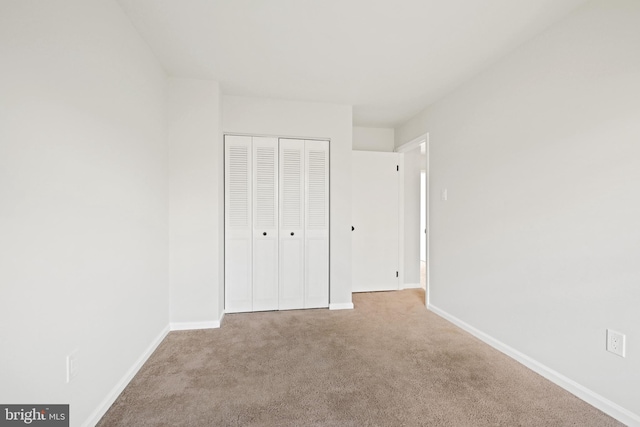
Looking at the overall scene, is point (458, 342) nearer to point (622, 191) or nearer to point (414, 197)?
point (622, 191)

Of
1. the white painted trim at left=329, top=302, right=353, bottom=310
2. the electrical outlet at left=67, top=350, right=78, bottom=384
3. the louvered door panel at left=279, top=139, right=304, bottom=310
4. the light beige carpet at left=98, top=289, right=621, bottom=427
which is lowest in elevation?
the light beige carpet at left=98, top=289, right=621, bottom=427

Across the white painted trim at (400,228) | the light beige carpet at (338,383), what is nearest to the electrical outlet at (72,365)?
the light beige carpet at (338,383)

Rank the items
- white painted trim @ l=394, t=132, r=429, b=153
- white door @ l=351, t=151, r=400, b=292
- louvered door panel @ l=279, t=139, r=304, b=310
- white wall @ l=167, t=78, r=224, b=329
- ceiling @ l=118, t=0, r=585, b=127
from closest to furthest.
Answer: ceiling @ l=118, t=0, r=585, b=127 → white wall @ l=167, t=78, r=224, b=329 → louvered door panel @ l=279, t=139, r=304, b=310 → white painted trim @ l=394, t=132, r=429, b=153 → white door @ l=351, t=151, r=400, b=292

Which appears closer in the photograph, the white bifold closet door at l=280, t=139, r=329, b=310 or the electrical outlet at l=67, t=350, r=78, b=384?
the electrical outlet at l=67, t=350, r=78, b=384

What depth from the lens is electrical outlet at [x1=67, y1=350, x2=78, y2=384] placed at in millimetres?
1323

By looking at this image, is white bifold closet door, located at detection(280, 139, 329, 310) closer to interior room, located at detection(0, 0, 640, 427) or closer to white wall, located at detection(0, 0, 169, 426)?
interior room, located at detection(0, 0, 640, 427)

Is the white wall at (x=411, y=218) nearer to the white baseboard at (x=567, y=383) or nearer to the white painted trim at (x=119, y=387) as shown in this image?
the white baseboard at (x=567, y=383)

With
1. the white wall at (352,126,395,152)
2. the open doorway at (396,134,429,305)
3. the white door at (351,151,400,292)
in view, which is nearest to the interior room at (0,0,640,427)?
the white door at (351,151,400,292)

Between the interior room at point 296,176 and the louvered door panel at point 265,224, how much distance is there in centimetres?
3

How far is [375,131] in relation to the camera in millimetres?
4352

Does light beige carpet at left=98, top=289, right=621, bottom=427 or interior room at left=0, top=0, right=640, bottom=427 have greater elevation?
interior room at left=0, top=0, right=640, bottom=427

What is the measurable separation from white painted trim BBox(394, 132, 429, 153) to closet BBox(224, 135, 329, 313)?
1.26 meters

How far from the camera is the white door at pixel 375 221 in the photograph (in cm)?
398

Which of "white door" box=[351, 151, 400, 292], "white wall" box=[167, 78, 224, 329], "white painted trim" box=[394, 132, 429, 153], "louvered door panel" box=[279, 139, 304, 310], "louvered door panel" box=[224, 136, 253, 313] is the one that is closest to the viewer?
"white wall" box=[167, 78, 224, 329]
